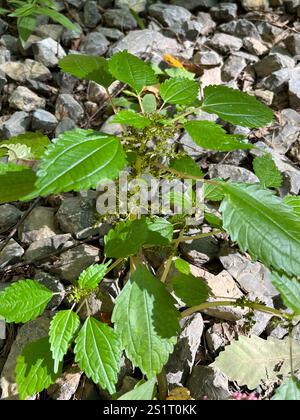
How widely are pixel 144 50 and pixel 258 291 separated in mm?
1377

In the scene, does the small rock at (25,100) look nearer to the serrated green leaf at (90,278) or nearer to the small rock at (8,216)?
the small rock at (8,216)

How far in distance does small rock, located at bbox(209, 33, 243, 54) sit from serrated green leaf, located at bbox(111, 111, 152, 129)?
135 cm

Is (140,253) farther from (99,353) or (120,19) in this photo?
(120,19)

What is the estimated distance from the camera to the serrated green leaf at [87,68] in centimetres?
133

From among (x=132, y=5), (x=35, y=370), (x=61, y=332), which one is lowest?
(x=35, y=370)

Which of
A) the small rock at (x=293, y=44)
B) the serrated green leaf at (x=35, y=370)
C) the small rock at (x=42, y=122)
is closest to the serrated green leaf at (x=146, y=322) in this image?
the serrated green leaf at (x=35, y=370)

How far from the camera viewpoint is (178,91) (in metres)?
1.24

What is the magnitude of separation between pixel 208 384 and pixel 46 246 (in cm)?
69

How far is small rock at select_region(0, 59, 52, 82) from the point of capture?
2051 millimetres

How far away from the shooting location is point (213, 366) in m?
1.20

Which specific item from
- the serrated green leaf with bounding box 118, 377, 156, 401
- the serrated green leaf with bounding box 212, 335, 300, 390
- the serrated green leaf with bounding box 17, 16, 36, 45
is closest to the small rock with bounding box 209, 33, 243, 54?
the serrated green leaf with bounding box 17, 16, 36, 45

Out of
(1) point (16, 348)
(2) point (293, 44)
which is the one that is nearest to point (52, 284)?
(1) point (16, 348)

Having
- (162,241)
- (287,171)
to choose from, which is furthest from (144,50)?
(162,241)

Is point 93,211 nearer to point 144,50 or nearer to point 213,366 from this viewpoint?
point 213,366
